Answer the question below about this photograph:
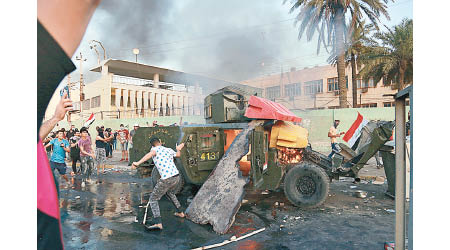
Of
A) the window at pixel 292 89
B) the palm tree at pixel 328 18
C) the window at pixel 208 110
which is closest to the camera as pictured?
the window at pixel 208 110

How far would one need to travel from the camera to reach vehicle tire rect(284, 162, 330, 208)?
207 inches

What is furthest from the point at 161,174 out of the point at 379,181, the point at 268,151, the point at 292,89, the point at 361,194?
the point at 292,89

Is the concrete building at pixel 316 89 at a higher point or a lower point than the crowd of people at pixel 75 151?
higher

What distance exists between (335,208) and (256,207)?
56.7 inches

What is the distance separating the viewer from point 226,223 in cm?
424

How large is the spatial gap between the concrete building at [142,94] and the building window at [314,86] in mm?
12758

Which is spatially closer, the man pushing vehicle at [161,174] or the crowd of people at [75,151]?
the man pushing vehicle at [161,174]

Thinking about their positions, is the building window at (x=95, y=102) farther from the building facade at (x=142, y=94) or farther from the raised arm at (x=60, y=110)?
the raised arm at (x=60, y=110)

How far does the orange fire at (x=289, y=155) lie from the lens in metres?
5.81

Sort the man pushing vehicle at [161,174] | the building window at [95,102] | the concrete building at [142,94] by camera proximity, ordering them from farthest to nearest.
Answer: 1. the building window at [95,102]
2. the concrete building at [142,94]
3. the man pushing vehicle at [161,174]

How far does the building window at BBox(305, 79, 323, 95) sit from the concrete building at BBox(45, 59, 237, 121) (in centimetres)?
1276

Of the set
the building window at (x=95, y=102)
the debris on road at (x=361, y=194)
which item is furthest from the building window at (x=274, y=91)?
the debris on road at (x=361, y=194)

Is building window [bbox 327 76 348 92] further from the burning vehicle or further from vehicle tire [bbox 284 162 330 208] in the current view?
vehicle tire [bbox 284 162 330 208]

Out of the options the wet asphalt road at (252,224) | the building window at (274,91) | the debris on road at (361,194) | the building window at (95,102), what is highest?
the building window at (274,91)
